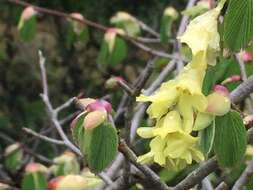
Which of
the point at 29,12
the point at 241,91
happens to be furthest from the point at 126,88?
the point at 29,12

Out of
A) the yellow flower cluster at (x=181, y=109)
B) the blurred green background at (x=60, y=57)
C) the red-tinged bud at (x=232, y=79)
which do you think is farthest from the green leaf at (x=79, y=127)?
the blurred green background at (x=60, y=57)

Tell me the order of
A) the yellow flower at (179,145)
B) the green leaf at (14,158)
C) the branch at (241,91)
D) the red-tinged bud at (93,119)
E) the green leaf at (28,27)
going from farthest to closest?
1. the green leaf at (28,27)
2. the green leaf at (14,158)
3. the branch at (241,91)
4. the red-tinged bud at (93,119)
5. the yellow flower at (179,145)

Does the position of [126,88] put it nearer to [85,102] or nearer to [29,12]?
[85,102]

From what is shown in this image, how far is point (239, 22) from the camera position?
0.71m

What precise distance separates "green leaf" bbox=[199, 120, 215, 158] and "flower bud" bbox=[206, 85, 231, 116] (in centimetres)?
1

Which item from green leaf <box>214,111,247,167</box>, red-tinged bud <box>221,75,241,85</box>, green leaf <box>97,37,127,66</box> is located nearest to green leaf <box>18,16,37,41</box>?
green leaf <box>97,37,127,66</box>

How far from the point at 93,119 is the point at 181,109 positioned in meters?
0.13

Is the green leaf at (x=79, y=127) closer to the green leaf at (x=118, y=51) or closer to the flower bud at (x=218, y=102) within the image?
the flower bud at (x=218, y=102)

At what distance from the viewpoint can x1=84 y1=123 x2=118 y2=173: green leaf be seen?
0.77m

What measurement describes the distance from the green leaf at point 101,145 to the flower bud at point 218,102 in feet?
0.39

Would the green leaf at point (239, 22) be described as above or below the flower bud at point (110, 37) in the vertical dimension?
above

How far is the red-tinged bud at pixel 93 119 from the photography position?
2.48 feet

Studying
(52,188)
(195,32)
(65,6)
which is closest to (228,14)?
(195,32)

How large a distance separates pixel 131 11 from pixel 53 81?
1.66 feet
